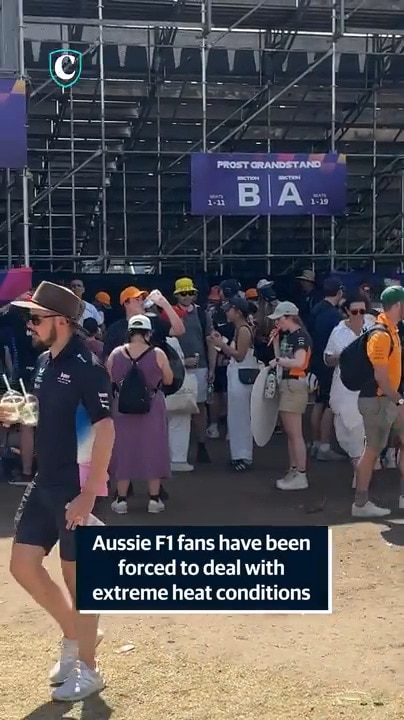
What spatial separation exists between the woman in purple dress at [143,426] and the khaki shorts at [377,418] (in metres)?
1.32

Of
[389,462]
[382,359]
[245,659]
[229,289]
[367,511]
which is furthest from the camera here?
[229,289]

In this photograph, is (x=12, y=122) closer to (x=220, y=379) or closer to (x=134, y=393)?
(x=220, y=379)

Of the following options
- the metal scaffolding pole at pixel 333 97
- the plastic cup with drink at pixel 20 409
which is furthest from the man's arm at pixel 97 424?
the metal scaffolding pole at pixel 333 97

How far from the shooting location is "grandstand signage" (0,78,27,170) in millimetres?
10828

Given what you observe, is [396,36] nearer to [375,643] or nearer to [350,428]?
[350,428]

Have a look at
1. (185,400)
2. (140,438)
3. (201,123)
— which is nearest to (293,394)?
(185,400)

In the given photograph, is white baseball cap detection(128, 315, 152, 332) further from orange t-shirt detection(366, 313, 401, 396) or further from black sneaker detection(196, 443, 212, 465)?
black sneaker detection(196, 443, 212, 465)

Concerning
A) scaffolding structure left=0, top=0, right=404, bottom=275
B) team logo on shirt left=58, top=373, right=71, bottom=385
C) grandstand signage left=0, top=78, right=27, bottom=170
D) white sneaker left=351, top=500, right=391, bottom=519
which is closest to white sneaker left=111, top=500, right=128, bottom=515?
white sneaker left=351, top=500, right=391, bottom=519

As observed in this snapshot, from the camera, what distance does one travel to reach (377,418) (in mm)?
6766

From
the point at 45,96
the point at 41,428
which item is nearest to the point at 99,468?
the point at 41,428

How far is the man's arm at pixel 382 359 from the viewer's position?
21.6 feet

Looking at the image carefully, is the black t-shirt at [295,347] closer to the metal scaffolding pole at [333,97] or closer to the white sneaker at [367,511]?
the white sneaker at [367,511]

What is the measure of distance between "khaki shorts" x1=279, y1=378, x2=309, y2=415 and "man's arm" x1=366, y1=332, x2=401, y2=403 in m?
1.07

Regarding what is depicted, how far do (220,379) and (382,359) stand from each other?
3397 millimetres
